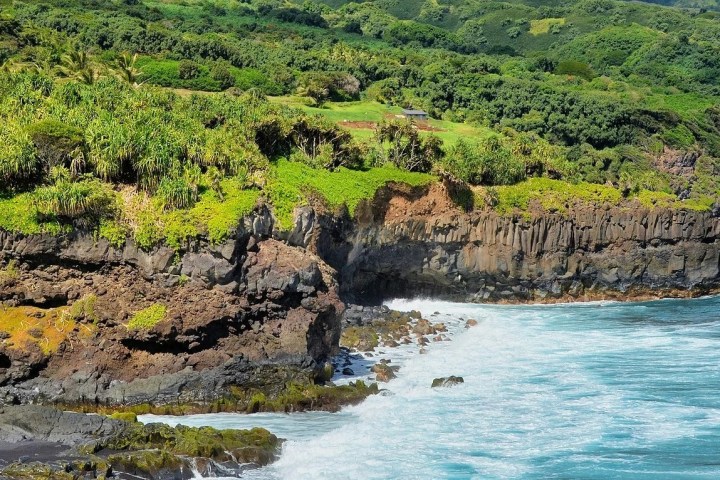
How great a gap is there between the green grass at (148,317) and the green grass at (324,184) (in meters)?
7.46

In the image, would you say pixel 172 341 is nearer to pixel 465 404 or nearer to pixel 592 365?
pixel 465 404

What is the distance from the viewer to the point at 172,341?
3447 cm

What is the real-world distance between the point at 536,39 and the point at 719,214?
113050 millimetres

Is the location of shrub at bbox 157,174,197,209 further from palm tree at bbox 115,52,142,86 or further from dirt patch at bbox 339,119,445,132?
dirt patch at bbox 339,119,445,132

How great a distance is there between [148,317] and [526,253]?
30809mm

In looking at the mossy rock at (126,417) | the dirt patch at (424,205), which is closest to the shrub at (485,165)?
the dirt patch at (424,205)

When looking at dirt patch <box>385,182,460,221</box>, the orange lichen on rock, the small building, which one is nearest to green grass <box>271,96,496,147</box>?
the small building

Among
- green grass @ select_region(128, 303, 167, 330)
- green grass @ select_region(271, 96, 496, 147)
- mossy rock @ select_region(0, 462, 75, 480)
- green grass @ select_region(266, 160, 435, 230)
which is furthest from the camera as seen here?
green grass @ select_region(271, 96, 496, 147)

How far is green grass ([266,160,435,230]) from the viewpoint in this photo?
41.2 meters

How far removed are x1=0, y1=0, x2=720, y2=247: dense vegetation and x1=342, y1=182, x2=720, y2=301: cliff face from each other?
179 centimetres

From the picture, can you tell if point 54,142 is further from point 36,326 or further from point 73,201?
point 36,326

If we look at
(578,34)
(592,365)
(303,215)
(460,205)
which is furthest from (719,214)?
(578,34)

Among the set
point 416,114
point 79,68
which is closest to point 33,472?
point 79,68

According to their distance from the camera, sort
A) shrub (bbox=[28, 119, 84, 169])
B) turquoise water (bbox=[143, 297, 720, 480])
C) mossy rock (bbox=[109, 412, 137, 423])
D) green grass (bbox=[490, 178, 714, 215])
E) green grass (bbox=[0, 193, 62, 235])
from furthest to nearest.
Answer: green grass (bbox=[490, 178, 714, 215]) → shrub (bbox=[28, 119, 84, 169]) → green grass (bbox=[0, 193, 62, 235]) → mossy rock (bbox=[109, 412, 137, 423]) → turquoise water (bbox=[143, 297, 720, 480])
